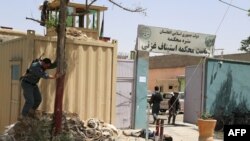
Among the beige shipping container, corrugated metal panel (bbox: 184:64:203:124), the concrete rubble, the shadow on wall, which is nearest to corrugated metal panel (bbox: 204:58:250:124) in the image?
the shadow on wall

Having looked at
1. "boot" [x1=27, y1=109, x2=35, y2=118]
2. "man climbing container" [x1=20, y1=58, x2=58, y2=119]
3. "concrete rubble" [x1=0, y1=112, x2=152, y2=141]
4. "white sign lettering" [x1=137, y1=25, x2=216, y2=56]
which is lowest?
"concrete rubble" [x1=0, y1=112, x2=152, y2=141]

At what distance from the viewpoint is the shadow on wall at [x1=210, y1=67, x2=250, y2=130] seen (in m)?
19.4

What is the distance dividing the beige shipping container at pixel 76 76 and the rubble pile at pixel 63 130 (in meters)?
0.39

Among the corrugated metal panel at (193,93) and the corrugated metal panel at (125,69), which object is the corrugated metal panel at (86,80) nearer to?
the corrugated metal panel at (125,69)

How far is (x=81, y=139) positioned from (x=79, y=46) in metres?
2.51

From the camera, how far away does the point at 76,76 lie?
41.5ft

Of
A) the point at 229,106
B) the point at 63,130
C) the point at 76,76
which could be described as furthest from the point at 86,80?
the point at 229,106

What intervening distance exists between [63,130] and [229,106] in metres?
10.4

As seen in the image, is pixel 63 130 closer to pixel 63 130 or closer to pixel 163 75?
pixel 63 130

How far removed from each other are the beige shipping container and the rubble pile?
390mm

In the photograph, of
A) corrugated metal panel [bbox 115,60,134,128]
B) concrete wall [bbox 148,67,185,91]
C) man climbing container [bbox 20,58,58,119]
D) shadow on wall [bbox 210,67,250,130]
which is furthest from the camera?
concrete wall [bbox 148,67,185,91]

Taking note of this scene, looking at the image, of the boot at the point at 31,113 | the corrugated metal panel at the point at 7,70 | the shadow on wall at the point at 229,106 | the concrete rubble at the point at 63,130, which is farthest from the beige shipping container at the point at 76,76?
the shadow on wall at the point at 229,106

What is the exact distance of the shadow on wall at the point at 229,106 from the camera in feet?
63.7

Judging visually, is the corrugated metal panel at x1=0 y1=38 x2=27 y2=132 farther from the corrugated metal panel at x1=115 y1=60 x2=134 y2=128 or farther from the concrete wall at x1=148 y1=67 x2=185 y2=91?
the concrete wall at x1=148 y1=67 x2=185 y2=91
